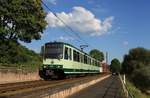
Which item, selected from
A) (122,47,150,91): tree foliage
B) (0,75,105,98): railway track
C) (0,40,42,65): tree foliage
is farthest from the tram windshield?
(122,47,150,91): tree foliage

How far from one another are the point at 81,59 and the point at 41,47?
404 inches

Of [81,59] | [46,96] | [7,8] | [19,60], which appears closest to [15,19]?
[7,8]

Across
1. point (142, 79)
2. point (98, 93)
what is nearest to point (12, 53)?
point (98, 93)

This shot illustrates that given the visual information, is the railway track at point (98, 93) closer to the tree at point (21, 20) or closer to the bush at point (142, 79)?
the tree at point (21, 20)

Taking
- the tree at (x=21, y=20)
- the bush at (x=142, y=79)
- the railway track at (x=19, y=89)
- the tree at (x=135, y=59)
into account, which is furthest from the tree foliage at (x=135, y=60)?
the railway track at (x=19, y=89)

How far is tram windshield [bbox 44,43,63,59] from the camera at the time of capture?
3750cm

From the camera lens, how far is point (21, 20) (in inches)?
2138

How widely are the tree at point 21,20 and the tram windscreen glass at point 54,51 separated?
15.9 meters


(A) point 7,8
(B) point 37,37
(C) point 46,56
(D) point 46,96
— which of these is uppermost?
(A) point 7,8

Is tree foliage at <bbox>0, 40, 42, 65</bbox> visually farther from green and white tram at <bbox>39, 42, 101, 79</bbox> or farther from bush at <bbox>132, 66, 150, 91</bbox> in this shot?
bush at <bbox>132, 66, 150, 91</bbox>

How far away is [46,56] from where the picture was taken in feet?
124

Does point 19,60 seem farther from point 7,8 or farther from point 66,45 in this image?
point 66,45

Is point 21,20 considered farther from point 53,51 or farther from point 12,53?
point 53,51

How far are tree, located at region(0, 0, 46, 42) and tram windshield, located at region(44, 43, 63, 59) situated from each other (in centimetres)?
1587
